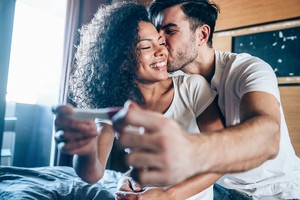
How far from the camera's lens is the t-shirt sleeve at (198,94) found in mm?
995

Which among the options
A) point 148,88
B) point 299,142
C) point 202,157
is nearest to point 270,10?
point 299,142

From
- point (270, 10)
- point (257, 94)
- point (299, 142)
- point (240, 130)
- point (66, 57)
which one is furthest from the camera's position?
point (66, 57)

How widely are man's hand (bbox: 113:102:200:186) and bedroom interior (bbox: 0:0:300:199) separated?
1.05 meters

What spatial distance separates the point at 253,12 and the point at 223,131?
6.95 feet

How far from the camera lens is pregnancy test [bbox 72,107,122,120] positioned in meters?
0.44

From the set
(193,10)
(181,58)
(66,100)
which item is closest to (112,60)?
(181,58)

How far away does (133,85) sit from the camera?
3.79 ft

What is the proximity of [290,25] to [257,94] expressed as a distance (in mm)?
1576

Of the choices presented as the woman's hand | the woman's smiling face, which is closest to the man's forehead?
the woman's smiling face

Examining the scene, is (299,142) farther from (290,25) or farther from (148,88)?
(148,88)

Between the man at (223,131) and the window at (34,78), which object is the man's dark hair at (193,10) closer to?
the man at (223,131)

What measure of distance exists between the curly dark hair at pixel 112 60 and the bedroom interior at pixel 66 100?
507mm

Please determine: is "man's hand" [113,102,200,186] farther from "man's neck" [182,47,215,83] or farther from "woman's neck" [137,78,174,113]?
"man's neck" [182,47,215,83]

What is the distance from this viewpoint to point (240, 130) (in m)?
0.49
